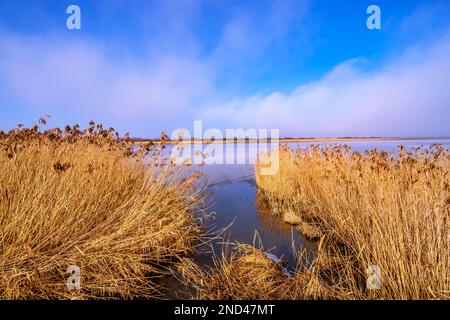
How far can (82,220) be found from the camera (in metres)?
3.29

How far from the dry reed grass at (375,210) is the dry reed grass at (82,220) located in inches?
88.4

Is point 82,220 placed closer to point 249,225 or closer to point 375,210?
point 249,225

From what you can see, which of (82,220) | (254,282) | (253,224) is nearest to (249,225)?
(253,224)

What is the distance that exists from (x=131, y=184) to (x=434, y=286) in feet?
13.6

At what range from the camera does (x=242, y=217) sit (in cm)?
583

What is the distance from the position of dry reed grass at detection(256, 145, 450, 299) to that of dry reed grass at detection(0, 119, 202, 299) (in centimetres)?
225

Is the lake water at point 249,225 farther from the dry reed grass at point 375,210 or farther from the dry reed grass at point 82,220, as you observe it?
the dry reed grass at point 82,220

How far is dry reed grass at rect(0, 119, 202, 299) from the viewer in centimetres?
269

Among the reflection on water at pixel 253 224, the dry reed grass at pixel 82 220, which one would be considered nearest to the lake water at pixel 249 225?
the reflection on water at pixel 253 224

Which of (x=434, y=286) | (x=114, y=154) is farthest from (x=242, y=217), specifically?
(x=434, y=286)

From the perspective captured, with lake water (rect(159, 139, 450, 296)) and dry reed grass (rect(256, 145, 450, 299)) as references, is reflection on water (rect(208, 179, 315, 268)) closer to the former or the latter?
lake water (rect(159, 139, 450, 296))
